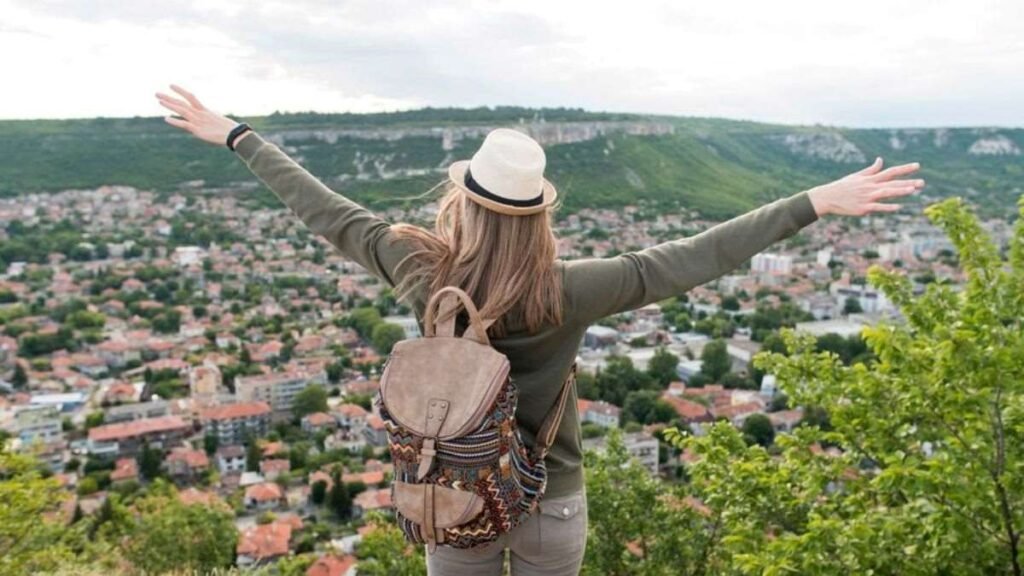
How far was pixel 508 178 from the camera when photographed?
1.31 metres

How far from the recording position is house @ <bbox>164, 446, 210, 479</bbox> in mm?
21000

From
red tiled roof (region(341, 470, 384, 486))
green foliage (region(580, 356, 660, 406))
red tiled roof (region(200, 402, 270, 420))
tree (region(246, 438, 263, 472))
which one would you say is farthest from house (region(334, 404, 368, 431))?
green foliage (region(580, 356, 660, 406))

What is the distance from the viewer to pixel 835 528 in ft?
8.90

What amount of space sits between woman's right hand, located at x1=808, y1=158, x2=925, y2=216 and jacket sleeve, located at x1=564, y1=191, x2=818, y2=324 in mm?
25

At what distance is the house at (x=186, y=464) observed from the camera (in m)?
21.0

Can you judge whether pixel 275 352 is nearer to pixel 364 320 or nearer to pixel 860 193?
pixel 364 320

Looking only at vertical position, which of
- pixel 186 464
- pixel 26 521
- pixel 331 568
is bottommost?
pixel 186 464

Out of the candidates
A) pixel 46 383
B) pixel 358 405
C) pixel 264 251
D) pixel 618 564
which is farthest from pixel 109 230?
pixel 618 564

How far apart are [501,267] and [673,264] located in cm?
28

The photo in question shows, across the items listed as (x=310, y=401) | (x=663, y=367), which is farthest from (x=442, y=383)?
(x=663, y=367)

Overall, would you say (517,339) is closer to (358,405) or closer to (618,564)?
(618,564)

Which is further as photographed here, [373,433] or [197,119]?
[373,433]

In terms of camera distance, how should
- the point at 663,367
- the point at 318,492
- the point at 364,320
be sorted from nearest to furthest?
the point at 318,492
the point at 663,367
the point at 364,320

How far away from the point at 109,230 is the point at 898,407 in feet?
203
